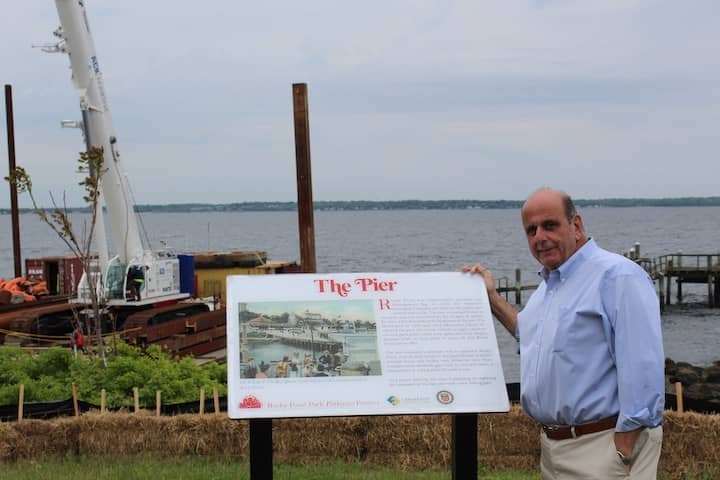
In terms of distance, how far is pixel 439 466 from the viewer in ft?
29.6

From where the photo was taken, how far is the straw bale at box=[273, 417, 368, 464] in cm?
920

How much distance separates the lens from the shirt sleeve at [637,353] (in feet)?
14.3

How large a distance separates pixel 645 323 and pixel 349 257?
81151 mm

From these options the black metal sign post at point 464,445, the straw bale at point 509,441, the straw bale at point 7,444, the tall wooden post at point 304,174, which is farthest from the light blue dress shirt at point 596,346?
the tall wooden post at point 304,174

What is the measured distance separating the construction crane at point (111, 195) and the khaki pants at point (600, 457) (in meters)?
17.8

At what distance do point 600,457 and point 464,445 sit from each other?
128cm

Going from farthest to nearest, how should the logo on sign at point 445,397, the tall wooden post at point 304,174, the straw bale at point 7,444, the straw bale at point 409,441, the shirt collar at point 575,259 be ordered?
the tall wooden post at point 304,174
the straw bale at point 7,444
the straw bale at point 409,441
the logo on sign at point 445,397
the shirt collar at point 575,259

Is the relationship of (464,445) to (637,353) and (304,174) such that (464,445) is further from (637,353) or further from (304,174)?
(304,174)

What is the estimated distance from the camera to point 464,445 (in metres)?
5.72

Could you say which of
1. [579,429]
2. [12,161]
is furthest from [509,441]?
[12,161]

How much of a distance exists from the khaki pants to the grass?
11.9 ft

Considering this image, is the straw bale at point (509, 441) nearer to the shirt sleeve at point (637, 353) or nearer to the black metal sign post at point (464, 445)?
the black metal sign post at point (464, 445)

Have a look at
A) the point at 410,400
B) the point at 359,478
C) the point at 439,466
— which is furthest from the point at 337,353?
the point at 439,466

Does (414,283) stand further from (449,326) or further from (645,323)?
(645,323)
